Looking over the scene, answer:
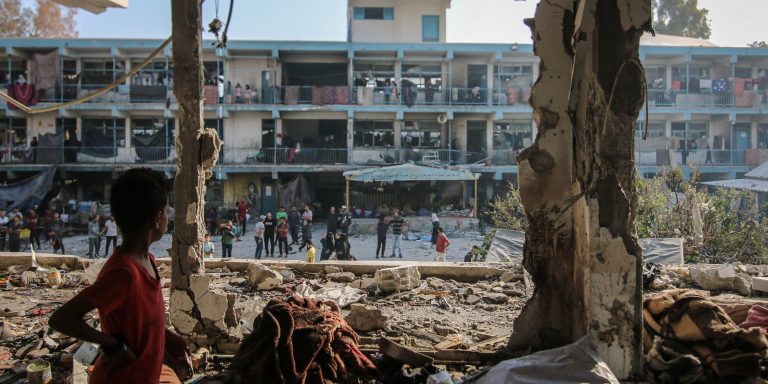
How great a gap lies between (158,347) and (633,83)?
336 centimetres

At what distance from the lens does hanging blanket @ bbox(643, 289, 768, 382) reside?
154 inches

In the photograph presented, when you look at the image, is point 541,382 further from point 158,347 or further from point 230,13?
point 230,13

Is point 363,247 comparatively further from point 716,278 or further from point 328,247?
Answer: point 716,278

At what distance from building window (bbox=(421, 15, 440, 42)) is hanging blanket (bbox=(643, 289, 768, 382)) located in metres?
26.4

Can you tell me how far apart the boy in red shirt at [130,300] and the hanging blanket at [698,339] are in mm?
3334

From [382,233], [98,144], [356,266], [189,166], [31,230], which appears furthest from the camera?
[98,144]

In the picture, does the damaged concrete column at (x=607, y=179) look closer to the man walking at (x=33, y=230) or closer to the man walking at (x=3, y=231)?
the man walking at (x=3, y=231)

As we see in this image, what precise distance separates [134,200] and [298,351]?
2.09 m

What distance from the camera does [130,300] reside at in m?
2.40

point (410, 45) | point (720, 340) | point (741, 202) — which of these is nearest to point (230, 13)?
point (720, 340)

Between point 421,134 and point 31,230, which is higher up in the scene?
point 421,134

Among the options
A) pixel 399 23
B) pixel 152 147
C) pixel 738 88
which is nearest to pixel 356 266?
pixel 152 147

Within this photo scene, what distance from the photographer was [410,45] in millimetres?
26703

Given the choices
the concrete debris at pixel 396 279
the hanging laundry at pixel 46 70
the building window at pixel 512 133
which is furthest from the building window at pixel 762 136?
the hanging laundry at pixel 46 70
